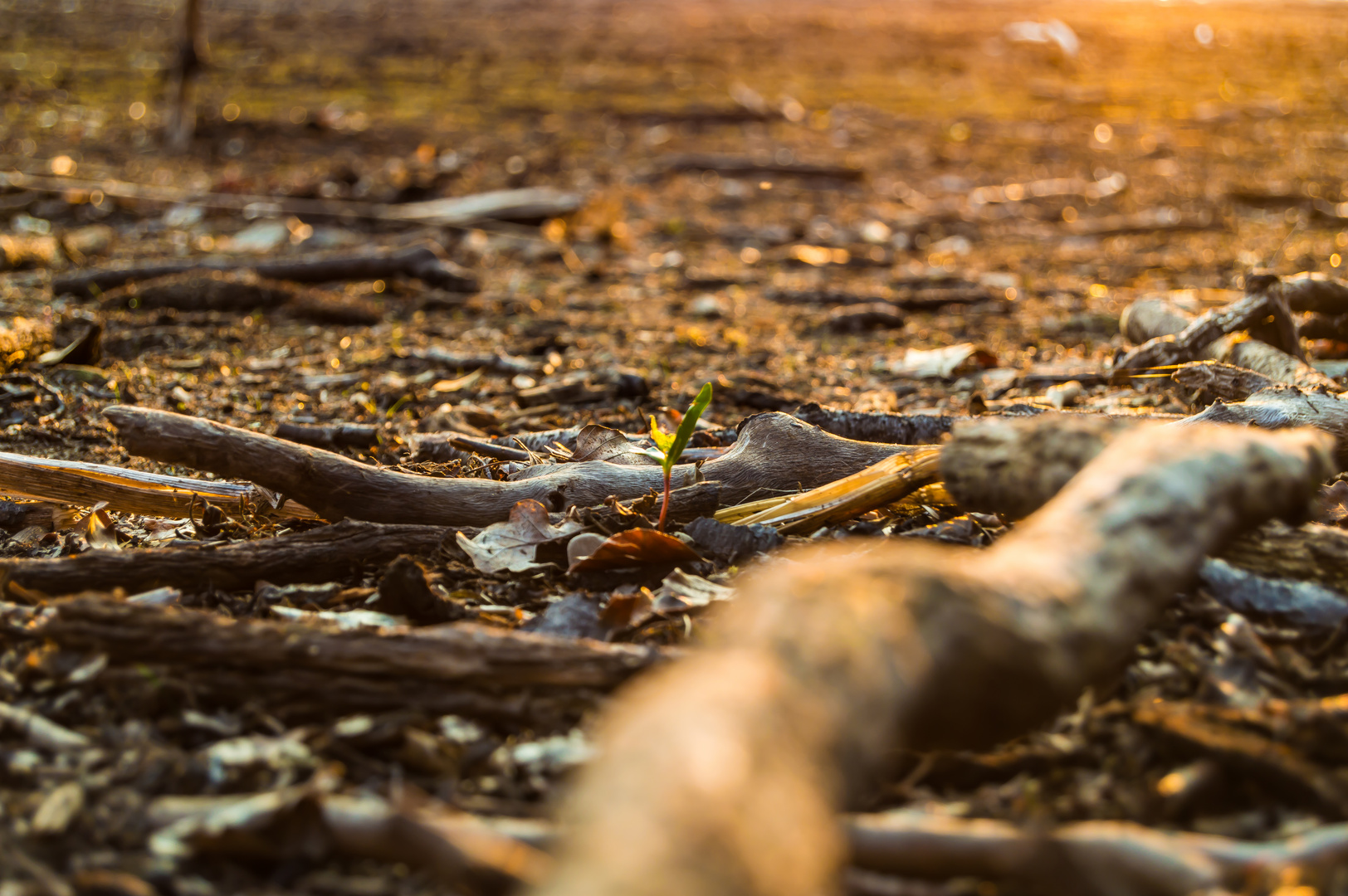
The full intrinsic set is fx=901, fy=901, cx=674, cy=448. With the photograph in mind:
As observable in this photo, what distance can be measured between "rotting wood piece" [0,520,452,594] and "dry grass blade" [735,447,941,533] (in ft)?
2.69

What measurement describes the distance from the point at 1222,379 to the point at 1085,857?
6.87 ft

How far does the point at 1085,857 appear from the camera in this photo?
1.10 m

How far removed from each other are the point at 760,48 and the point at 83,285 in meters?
18.0

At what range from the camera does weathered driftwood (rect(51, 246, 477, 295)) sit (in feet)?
18.4

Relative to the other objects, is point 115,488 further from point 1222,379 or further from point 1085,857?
point 1222,379

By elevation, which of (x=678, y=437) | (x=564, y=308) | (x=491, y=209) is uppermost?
(x=491, y=209)

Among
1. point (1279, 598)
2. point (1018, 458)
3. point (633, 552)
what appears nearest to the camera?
point (1018, 458)

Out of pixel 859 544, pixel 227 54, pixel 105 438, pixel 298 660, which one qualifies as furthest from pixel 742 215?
pixel 227 54

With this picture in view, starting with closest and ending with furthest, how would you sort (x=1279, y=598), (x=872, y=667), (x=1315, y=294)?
(x=872, y=667) → (x=1279, y=598) → (x=1315, y=294)

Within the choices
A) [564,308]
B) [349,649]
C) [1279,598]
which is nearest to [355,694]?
[349,649]

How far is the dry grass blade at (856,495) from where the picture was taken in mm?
2164

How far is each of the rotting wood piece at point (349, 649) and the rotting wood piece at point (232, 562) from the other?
0.89ft

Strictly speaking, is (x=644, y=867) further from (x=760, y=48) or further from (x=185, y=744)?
(x=760, y=48)

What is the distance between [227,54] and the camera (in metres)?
16.6
